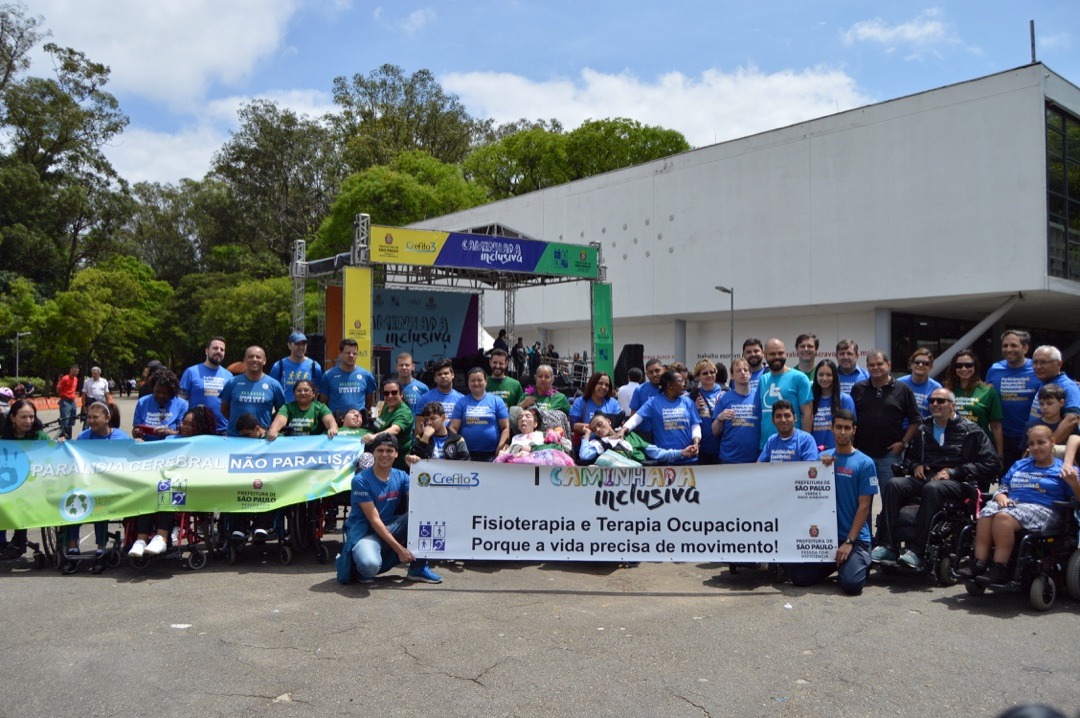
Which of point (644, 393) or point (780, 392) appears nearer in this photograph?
point (780, 392)

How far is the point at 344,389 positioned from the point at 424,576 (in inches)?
104

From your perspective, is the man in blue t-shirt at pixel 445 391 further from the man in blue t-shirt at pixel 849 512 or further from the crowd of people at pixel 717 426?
the man in blue t-shirt at pixel 849 512

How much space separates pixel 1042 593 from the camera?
223 inches

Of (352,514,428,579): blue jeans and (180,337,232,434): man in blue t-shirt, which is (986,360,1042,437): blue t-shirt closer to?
(352,514,428,579): blue jeans

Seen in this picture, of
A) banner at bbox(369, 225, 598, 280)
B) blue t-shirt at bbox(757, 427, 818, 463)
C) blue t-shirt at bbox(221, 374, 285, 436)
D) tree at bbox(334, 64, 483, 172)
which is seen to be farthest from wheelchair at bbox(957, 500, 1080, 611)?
tree at bbox(334, 64, 483, 172)

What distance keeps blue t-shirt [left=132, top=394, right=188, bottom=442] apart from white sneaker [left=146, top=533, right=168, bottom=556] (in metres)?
1.27

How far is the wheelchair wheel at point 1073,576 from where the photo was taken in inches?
226

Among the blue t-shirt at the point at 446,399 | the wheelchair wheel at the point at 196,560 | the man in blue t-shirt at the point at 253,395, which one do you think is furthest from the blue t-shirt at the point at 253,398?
the blue t-shirt at the point at 446,399

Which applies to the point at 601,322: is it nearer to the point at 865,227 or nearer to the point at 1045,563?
the point at 865,227

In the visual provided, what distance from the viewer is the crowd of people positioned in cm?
640

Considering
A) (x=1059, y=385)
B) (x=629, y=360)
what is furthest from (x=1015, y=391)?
(x=629, y=360)

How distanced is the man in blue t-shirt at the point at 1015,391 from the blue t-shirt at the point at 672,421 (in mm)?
2680

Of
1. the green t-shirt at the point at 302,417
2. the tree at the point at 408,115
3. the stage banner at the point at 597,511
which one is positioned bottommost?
the stage banner at the point at 597,511

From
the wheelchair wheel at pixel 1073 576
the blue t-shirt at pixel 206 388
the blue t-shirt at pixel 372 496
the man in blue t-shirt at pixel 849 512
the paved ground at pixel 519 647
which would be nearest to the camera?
the paved ground at pixel 519 647
